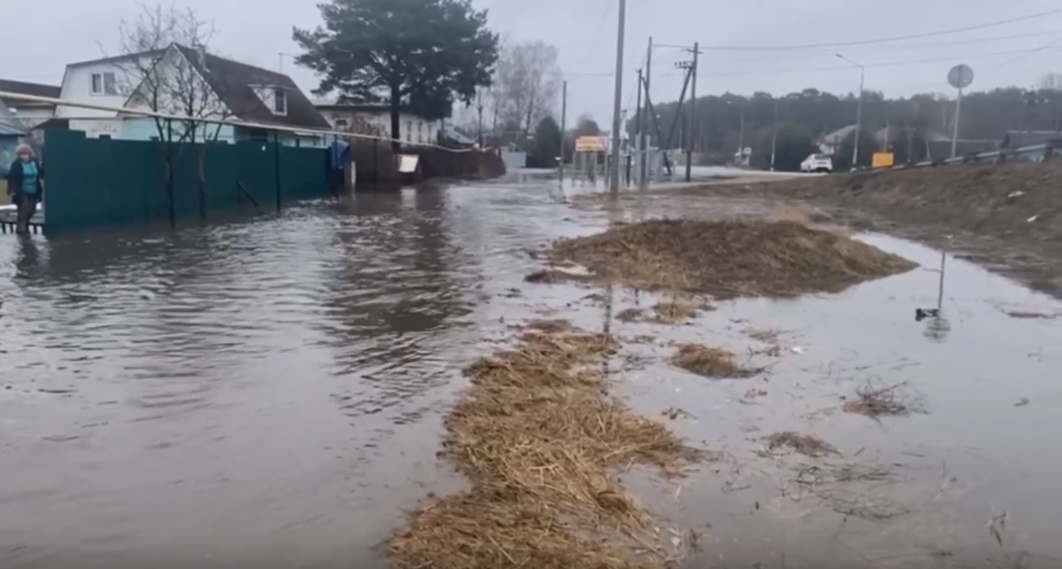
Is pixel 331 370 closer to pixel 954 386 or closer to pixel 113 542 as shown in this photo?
pixel 113 542

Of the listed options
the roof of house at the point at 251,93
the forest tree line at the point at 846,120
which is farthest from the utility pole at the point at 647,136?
the roof of house at the point at 251,93

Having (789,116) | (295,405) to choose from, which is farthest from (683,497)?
(789,116)

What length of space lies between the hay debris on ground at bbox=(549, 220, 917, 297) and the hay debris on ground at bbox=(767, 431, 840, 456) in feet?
18.1

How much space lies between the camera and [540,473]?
203 inches

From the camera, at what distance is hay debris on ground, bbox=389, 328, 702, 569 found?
169 inches

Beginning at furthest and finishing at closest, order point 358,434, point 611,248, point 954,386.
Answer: point 611,248, point 954,386, point 358,434

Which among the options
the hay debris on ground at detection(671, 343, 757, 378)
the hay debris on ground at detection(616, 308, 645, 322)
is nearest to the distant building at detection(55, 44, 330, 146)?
the hay debris on ground at detection(616, 308, 645, 322)

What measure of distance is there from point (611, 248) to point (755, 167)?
74.4m

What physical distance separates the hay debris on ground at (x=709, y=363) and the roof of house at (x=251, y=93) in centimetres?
→ 3102

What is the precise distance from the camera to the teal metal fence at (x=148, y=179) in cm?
1684

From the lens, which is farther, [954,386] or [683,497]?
[954,386]

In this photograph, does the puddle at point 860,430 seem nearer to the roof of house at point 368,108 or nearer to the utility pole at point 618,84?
the utility pole at point 618,84

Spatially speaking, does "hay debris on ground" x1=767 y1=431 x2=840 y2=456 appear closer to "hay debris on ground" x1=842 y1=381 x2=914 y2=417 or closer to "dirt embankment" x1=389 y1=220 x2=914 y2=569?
"dirt embankment" x1=389 y1=220 x2=914 y2=569

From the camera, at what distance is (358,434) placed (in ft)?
19.4
